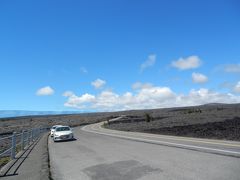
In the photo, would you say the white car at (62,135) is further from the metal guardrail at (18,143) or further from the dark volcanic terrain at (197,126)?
the dark volcanic terrain at (197,126)

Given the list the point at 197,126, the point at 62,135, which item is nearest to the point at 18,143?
the point at 62,135

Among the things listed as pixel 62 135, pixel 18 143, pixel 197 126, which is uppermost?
pixel 197 126

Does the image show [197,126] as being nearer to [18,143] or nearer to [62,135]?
[62,135]

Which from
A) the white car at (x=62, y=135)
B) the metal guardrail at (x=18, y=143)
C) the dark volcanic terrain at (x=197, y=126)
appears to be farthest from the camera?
the white car at (x=62, y=135)

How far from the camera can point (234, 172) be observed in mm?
9070

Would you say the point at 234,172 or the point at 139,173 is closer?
the point at 234,172

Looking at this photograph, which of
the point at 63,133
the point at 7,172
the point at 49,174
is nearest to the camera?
the point at 49,174

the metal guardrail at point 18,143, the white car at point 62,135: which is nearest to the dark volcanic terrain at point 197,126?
the white car at point 62,135

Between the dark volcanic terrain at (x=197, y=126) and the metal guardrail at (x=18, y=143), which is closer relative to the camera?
the metal guardrail at (x=18, y=143)

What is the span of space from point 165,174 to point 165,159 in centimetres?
298

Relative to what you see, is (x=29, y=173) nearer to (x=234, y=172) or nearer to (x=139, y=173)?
(x=139, y=173)

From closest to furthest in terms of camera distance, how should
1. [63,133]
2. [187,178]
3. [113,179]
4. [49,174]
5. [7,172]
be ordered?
[187,178]
[113,179]
[49,174]
[7,172]
[63,133]

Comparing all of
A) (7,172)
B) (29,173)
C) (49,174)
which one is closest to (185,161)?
(49,174)

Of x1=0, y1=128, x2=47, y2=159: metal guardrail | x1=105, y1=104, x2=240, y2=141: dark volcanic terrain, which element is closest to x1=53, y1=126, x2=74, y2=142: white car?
x1=0, y1=128, x2=47, y2=159: metal guardrail
